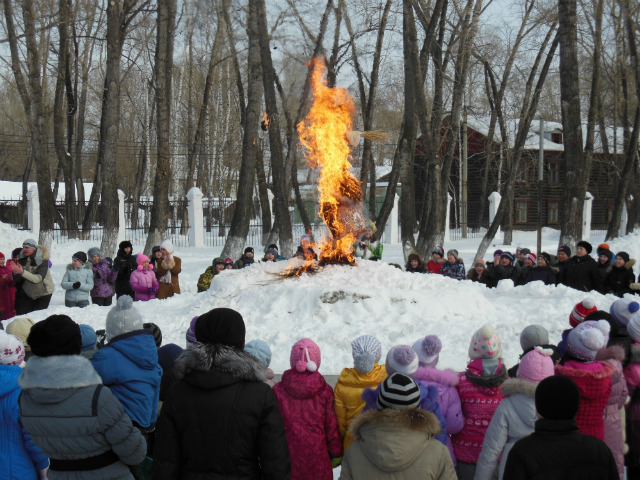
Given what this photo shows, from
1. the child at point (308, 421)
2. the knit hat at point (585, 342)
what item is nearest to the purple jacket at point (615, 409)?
the knit hat at point (585, 342)

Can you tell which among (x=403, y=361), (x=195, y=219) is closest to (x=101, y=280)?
(x=403, y=361)

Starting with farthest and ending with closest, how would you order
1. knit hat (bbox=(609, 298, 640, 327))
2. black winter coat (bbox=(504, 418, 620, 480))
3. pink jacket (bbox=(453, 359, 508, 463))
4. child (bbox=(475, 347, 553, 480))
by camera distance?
knit hat (bbox=(609, 298, 640, 327))
pink jacket (bbox=(453, 359, 508, 463))
child (bbox=(475, 347, 553, 480))
black winter coat (bbox=(504, 418, 620, 480))

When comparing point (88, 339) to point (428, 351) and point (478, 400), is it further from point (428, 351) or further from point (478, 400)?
point (478, 400)

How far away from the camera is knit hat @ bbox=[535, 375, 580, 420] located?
2.94 meters

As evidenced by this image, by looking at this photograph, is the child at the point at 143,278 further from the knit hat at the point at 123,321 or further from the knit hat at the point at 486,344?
the knit hat at the point at 486,344

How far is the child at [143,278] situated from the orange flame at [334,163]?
3187 millimetres

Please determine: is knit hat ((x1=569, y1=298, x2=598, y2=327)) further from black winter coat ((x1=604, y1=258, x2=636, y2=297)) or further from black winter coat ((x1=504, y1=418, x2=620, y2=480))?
black winter coat ((x1=604, y1=258, x2=636, y2=297))

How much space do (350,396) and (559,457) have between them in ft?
5.19

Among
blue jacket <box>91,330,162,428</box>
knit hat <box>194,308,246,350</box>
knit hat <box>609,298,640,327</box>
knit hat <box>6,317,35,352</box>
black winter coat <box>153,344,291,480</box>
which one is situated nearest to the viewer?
black winter coat <box>153,344,291,480</box>

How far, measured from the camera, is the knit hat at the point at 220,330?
3.12 m

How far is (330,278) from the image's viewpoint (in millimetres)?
10547

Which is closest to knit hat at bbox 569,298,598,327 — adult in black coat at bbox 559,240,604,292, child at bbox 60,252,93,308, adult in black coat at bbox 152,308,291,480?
adult in black coat at bbox 152,308,291,480

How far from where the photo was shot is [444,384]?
13.5ft

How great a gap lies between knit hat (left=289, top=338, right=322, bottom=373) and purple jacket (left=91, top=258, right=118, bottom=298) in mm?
8762
